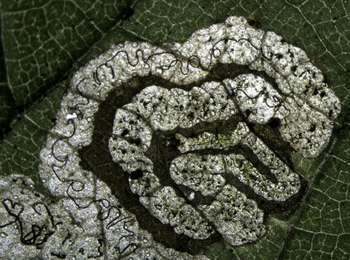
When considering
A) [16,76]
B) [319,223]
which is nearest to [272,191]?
[319,223]

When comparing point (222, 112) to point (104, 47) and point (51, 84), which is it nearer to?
point (104, 47)

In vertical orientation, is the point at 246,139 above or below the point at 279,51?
below

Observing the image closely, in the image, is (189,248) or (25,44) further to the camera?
(189,248)

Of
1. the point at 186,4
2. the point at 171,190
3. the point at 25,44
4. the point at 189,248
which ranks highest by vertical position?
the point at 186,4

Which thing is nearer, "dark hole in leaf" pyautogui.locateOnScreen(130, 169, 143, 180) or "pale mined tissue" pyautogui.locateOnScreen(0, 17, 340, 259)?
"pale mined tissue" pyautogui.locateOnScreen(0, 17, 340, 259)

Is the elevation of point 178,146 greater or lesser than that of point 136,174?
greater

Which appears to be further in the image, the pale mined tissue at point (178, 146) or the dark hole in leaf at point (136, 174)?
the dark hole in leaf at point (136, 174)
